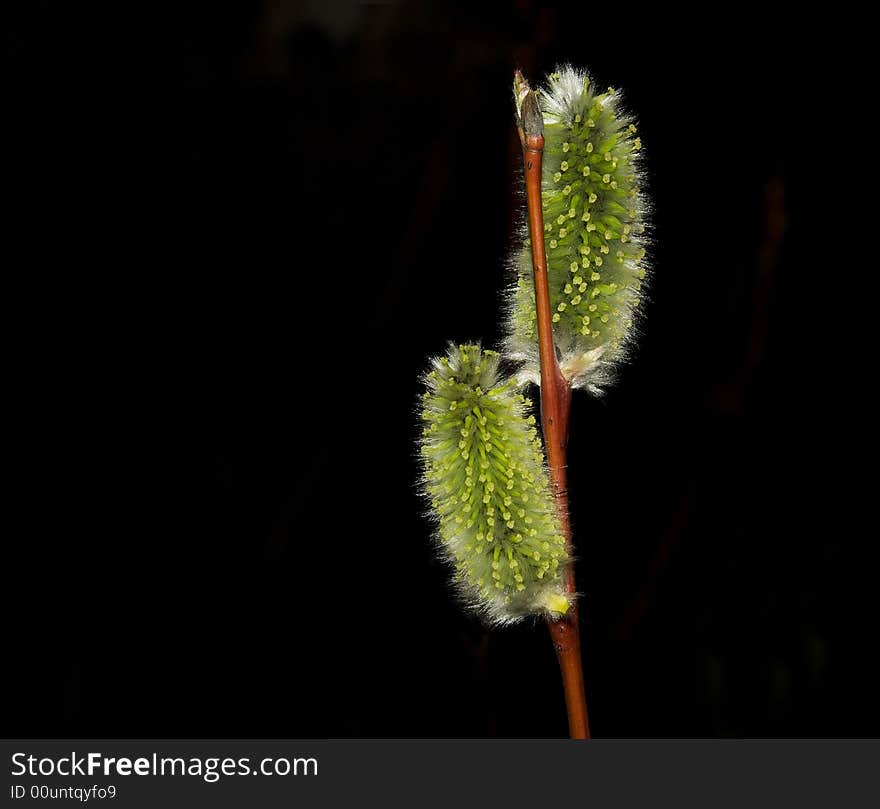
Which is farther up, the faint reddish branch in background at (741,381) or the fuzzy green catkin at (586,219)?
the faint reddish branch in background at (741,381)

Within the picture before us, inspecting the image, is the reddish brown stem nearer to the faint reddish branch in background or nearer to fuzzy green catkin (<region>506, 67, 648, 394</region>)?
fuzzy green catkin (<region>506, 67, 648, 394</region>)

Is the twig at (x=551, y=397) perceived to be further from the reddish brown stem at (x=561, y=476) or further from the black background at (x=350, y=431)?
the black background at (x=350, y=431)

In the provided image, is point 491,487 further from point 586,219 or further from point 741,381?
point 741,381

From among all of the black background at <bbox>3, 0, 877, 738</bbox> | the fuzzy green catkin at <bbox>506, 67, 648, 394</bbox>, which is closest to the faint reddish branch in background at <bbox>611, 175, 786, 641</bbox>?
the black background at <bbox>3, 0, 877, 738</bbox>

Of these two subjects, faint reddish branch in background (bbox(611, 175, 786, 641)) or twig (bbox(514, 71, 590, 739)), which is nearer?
twig (bbox(514, 71, 590, 739))

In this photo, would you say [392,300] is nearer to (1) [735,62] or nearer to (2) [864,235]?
(1) [735,62]

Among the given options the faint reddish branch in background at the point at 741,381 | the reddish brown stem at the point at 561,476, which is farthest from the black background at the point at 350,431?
the reddish brown stem at the point at 561,476

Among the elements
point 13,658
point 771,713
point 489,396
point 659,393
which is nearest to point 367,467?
point 659,393
